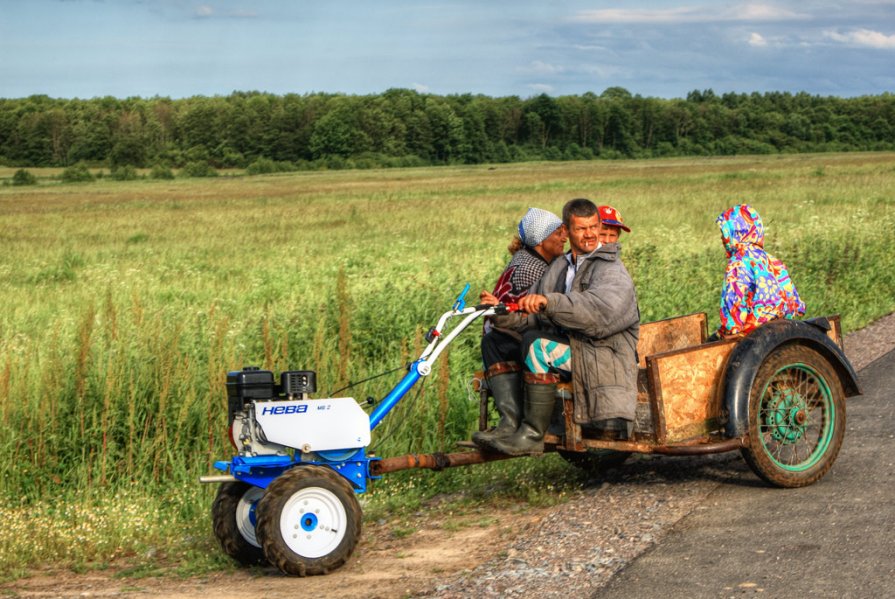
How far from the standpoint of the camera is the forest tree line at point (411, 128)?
118000 mm

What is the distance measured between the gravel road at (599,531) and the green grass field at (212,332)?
0.48 m

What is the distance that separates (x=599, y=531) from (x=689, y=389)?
39.1 inches

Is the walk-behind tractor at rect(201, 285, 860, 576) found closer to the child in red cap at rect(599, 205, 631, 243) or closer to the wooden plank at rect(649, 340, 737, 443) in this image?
the wooden plank at rect(649, 340, 737, 443)

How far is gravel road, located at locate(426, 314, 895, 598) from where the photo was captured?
16.0 feet

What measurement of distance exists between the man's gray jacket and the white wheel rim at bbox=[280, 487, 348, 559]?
A: 1.41m

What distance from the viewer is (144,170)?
10312 cm

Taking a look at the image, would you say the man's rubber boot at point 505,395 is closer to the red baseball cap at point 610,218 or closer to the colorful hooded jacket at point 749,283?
the red baseball cap at point 610,218

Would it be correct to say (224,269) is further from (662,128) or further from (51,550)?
(662,128)

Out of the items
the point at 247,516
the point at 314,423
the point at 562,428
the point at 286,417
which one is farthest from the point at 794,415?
the point at 247,516

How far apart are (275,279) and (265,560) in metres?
12.0

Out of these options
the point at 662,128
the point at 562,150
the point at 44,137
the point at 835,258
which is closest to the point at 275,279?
the point at 835,258

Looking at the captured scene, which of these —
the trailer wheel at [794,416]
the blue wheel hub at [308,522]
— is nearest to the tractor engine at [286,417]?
the blue wheel hub at [308,522]

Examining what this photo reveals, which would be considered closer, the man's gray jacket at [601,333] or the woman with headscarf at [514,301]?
the man's gray jacket at [601,333]

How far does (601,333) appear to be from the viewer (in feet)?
18.9
